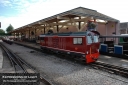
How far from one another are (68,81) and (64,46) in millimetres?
6502

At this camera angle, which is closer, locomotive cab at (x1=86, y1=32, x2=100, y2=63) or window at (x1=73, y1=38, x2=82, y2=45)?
locomotive cab at (x1=86, y1=32, x2=100, y2=63)

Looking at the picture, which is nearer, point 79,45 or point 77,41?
point 79,45

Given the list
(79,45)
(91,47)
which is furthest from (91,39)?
(79,45)

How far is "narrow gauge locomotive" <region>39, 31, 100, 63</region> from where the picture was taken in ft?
35.5

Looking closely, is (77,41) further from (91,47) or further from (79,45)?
(91,47)

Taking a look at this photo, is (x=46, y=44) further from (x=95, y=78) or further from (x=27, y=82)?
(x=27, y=82)

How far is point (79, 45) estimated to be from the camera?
11383 mm

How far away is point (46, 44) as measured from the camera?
58.2 ft

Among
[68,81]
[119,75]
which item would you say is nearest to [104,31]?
[119,75]

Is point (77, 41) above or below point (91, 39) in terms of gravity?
below

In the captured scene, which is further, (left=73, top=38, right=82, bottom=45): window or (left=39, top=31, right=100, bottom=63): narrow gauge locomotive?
(left=73, top=38, right=82, bottom=45): window

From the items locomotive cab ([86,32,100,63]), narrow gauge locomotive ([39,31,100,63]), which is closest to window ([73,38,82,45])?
narrow gauge locomotive ([39,31,100,63])

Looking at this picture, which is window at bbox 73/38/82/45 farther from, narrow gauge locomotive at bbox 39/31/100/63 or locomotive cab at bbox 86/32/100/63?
locomotive cab at bbox 86/32/100/63

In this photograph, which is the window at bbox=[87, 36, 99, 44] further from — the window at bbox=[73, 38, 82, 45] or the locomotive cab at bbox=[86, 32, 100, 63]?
the window at bbox=[73, 38, 82, 45]
